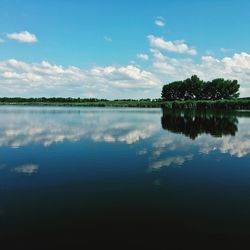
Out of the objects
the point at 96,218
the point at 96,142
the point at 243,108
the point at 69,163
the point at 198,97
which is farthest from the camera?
the point at 198,97

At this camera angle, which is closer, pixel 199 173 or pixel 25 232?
pixel 25 232

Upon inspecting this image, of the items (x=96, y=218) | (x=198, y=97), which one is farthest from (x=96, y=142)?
(x=198, y=97)

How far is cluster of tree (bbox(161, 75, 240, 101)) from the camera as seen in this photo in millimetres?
134000

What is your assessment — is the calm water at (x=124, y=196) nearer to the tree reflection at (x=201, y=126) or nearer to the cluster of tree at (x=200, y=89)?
the tree reflection at (x=201, y=126)

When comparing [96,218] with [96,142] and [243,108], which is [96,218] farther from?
[243,108]

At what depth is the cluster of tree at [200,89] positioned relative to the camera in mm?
134000

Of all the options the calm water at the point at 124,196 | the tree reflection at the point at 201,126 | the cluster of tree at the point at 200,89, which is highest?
the cluster of tree at the point at 200,89

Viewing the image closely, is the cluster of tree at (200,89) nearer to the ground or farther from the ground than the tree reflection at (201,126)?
farther from the ground

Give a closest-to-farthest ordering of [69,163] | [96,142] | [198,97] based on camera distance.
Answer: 1. [69,163]
2. [96,142]
3. [198,97]

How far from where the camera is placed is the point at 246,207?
9.74 m

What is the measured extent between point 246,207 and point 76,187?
235 inches

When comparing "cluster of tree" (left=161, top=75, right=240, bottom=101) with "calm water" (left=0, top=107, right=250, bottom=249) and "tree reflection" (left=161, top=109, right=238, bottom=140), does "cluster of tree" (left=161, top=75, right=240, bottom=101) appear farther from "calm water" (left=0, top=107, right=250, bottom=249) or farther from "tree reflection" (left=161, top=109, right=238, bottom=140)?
"calm water" (left=0, top=107, right=250, bottom=249)

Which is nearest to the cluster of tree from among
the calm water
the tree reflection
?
the tree reflection

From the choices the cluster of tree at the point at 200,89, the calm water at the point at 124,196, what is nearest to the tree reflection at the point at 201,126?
the calm water at the point at 124,196
